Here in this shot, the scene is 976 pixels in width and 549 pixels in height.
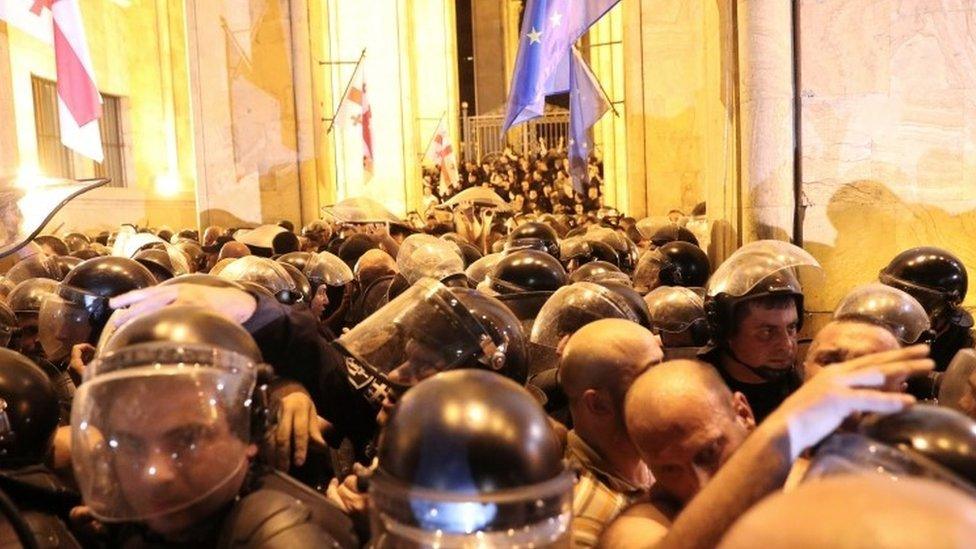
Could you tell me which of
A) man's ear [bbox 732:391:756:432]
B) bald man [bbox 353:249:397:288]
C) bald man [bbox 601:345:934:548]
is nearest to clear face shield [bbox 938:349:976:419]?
man's ear [bbox 732:391:756:432]

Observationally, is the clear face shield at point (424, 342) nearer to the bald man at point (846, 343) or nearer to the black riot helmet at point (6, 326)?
the bald man at point (846, 343)

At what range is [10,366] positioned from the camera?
8.80 feet

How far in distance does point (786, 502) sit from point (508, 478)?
2.18ft

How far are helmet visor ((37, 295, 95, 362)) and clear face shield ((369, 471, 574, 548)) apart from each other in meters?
3.16

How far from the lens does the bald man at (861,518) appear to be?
→ 0.87m

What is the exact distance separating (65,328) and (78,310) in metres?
0.11

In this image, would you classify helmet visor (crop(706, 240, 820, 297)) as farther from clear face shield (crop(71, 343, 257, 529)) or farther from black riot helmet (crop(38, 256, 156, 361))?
black riot helmet (crop(38, 256, 156, 361))

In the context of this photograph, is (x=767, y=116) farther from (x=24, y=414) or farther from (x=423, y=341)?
(x=24, y=414)

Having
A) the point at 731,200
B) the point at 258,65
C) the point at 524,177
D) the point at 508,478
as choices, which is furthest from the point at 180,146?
the point at 508,478

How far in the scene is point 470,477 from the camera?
61.7 inches

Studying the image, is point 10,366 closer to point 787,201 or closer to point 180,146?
point 787,201

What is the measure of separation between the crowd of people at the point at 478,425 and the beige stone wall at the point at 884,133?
270 centimetres

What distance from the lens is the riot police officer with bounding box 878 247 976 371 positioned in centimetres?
477

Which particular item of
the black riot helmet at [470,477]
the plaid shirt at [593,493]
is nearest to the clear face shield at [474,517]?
the black riot helmet at [470,477]
